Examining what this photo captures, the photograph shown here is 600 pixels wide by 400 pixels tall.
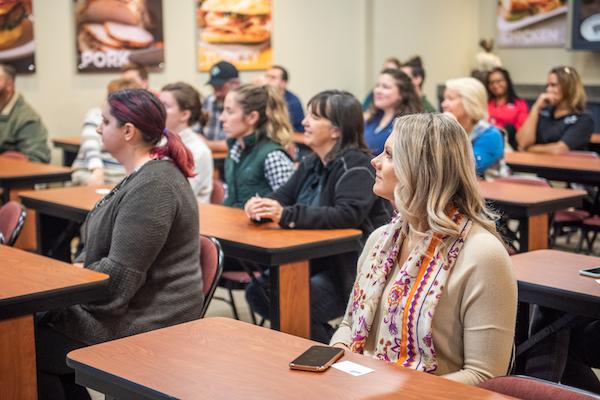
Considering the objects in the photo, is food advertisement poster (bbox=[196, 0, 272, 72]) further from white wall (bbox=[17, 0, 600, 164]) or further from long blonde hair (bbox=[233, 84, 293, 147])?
long blonde hair (bbox=[233, 84, 293, 147])

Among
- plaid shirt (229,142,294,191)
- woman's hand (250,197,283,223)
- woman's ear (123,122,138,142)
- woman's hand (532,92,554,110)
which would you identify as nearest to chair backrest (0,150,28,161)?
plaid shirt (229,142,294,191)

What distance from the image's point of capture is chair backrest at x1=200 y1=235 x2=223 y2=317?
3041 millimetres

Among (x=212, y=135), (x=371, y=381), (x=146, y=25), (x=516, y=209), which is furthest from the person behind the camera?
(x=146, y=25)

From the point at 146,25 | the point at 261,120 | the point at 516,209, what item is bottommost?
the point at 516,209

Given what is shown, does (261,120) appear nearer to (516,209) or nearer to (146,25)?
(516,209)

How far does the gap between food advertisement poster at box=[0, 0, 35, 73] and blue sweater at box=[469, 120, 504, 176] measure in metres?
4.00

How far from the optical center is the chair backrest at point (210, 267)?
9.98 ft

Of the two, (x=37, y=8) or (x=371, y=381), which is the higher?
(x=37, y=8)

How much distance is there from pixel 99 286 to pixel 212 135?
15.2ft

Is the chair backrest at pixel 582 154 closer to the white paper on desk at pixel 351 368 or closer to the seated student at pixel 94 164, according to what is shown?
the seated student at pixel 94 164

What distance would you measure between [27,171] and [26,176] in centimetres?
15

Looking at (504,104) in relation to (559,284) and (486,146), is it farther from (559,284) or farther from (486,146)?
(559,284)

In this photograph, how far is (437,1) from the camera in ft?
33.3

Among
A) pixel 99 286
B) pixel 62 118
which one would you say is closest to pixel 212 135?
pixel 62 118
